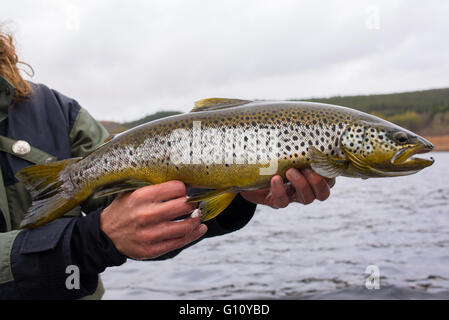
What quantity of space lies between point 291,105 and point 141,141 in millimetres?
851

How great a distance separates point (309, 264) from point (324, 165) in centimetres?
653

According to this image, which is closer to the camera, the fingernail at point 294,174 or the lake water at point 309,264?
the fingernail at point 294,174

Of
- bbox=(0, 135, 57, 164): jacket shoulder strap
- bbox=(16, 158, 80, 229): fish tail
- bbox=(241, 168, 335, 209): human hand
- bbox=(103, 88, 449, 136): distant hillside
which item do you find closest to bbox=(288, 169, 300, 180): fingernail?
bbox=(241, 168, 335, 209): human hand

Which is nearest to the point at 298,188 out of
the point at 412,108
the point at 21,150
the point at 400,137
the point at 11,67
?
the point at 400,137

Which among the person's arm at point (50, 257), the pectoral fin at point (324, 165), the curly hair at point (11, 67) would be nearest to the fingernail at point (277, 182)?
the pectoral fin at point (324, 165)

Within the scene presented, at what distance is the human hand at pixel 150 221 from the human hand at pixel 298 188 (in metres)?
0.46

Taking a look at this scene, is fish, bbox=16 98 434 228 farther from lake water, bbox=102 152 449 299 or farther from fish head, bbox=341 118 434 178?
lake water, bbox=102 152 449 299

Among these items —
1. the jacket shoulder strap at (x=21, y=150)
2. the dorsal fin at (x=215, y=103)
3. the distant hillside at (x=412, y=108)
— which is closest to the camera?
the dorsal fin at (x=215, y=103)

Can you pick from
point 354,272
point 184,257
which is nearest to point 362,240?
point 354,272

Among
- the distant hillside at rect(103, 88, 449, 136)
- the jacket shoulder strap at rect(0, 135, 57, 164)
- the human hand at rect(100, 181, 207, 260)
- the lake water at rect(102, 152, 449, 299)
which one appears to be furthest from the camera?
the distant hillside at rect(103, 88, 449, 136)

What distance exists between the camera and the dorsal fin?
241 cm

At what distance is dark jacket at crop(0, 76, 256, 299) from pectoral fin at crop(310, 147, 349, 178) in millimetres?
807

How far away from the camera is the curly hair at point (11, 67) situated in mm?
2869

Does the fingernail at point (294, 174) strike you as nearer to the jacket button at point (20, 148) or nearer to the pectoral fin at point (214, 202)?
the pectoral fin at point (214, 202)
